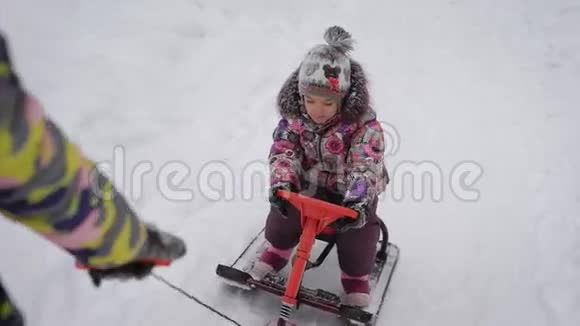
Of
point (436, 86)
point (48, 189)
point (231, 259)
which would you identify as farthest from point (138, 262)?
point (436, 86)

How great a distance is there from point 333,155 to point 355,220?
1.04ft

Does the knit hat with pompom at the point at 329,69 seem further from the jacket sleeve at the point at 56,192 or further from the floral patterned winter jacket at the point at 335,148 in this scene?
the jacket sleeve at the point at 56,192

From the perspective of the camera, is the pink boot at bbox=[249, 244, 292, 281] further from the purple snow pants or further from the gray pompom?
the gray pompom

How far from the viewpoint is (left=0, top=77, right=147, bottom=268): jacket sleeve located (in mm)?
653

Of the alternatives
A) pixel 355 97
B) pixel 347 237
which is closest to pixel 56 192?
pixel 355 97

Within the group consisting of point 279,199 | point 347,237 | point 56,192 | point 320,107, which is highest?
point 320,107

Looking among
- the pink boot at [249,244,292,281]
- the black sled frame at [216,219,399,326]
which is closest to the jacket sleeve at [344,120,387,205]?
the black sled frame at [216,219,399,326]

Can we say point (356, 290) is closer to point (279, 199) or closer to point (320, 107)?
point (279, 199)

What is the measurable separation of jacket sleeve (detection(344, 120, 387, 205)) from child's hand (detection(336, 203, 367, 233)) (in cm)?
5

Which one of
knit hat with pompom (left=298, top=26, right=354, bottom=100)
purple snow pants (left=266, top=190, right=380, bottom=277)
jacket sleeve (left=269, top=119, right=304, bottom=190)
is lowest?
purple snow pants (left=266, top=190, right=380, bottom=277)

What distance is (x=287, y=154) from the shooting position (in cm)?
190

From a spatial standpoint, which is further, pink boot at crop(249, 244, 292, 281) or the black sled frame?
pink boot at crop(249, 244, 292, 281)

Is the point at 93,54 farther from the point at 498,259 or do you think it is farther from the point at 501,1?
the point at 501,1

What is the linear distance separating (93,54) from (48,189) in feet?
9.35
